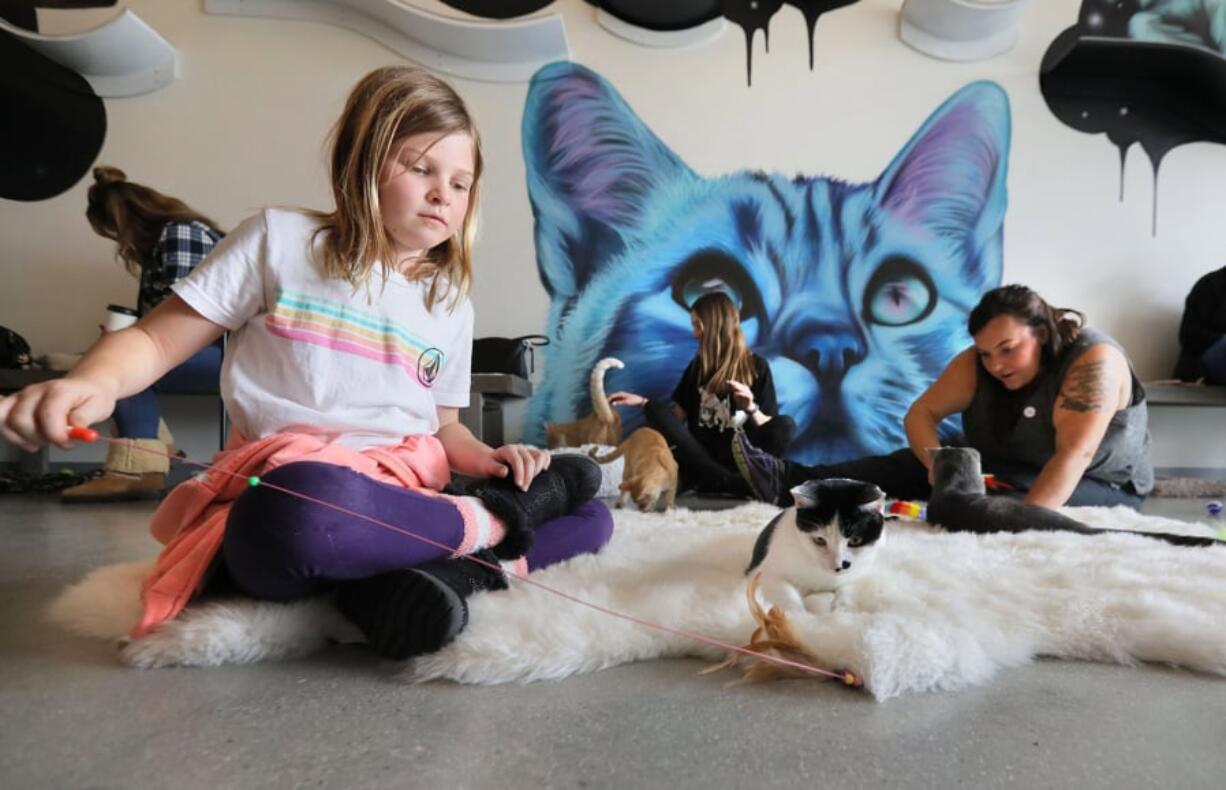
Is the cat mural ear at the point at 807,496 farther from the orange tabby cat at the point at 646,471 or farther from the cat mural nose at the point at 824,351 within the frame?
the cat mural nose at the point at 824,351

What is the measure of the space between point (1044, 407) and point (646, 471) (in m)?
0.80

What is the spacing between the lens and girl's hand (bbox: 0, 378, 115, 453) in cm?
46

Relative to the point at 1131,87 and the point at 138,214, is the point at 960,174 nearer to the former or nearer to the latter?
the point at 1131,87

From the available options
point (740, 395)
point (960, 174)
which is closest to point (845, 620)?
point (740, 395)

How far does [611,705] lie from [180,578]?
39 cm

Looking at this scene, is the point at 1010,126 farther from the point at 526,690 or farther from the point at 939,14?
the point at 526,690

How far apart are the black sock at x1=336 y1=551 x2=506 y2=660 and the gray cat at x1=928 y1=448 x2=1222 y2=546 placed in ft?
2.90

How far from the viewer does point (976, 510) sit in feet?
3.68

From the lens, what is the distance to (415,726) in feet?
1.53

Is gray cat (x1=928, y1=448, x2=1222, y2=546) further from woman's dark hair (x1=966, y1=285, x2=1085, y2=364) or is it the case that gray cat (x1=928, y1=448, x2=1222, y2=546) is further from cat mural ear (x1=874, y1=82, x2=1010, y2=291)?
cat mural ear (x1=874, y1=82, x2=1010, y2=291)

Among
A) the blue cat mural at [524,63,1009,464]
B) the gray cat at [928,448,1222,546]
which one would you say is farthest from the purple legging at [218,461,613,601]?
the blue cat mural at [524,63,1009,464]

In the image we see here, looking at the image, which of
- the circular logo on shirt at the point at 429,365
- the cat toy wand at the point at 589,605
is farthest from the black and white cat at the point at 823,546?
the circular logo on shirt at the point at 429,365

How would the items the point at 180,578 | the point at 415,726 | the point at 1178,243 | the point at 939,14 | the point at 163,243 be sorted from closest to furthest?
the point at 415,726
the point at 180,578
the point at 163,243
the point at 939,14
the point at 1178,243

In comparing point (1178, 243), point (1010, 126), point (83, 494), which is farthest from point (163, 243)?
point (1178, 243)
